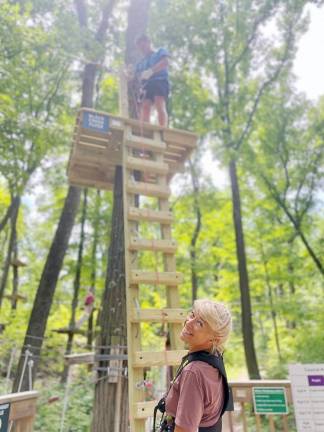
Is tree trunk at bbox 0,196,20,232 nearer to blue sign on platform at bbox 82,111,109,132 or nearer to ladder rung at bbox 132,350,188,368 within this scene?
blue sign on platform at bbox 82,111,109,132

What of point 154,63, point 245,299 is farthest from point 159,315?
point 245,299

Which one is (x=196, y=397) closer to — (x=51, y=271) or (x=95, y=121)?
(x=95, y=121)

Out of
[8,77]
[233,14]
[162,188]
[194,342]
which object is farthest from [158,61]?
[233,14]

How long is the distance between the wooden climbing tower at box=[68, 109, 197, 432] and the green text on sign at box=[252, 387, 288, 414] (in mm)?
768

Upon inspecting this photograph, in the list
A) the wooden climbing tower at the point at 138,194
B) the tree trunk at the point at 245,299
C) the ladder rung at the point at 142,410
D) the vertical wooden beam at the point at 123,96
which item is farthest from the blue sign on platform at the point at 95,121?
the tree trunk at the point at 245,299

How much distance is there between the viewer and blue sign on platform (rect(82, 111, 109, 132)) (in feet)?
11.5

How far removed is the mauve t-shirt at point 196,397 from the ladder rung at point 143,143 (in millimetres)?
2555

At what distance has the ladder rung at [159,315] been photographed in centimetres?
263

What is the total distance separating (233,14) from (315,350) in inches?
372

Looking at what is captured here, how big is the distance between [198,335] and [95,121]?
2.73 meters

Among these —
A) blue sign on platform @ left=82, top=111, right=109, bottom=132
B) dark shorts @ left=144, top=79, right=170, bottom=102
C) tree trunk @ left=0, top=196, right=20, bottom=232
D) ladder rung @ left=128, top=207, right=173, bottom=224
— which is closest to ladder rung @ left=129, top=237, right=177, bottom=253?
ladder rung @ left=128, top=207, right=173, bottom=224

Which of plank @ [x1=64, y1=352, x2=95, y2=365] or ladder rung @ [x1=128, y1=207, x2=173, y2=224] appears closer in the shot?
ladder rung @ [x1=128, y1=207, x2=173, y2=224]

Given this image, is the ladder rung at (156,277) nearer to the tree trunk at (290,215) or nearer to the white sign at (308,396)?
the white sign at (308,396)

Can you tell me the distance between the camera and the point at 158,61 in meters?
4.20
